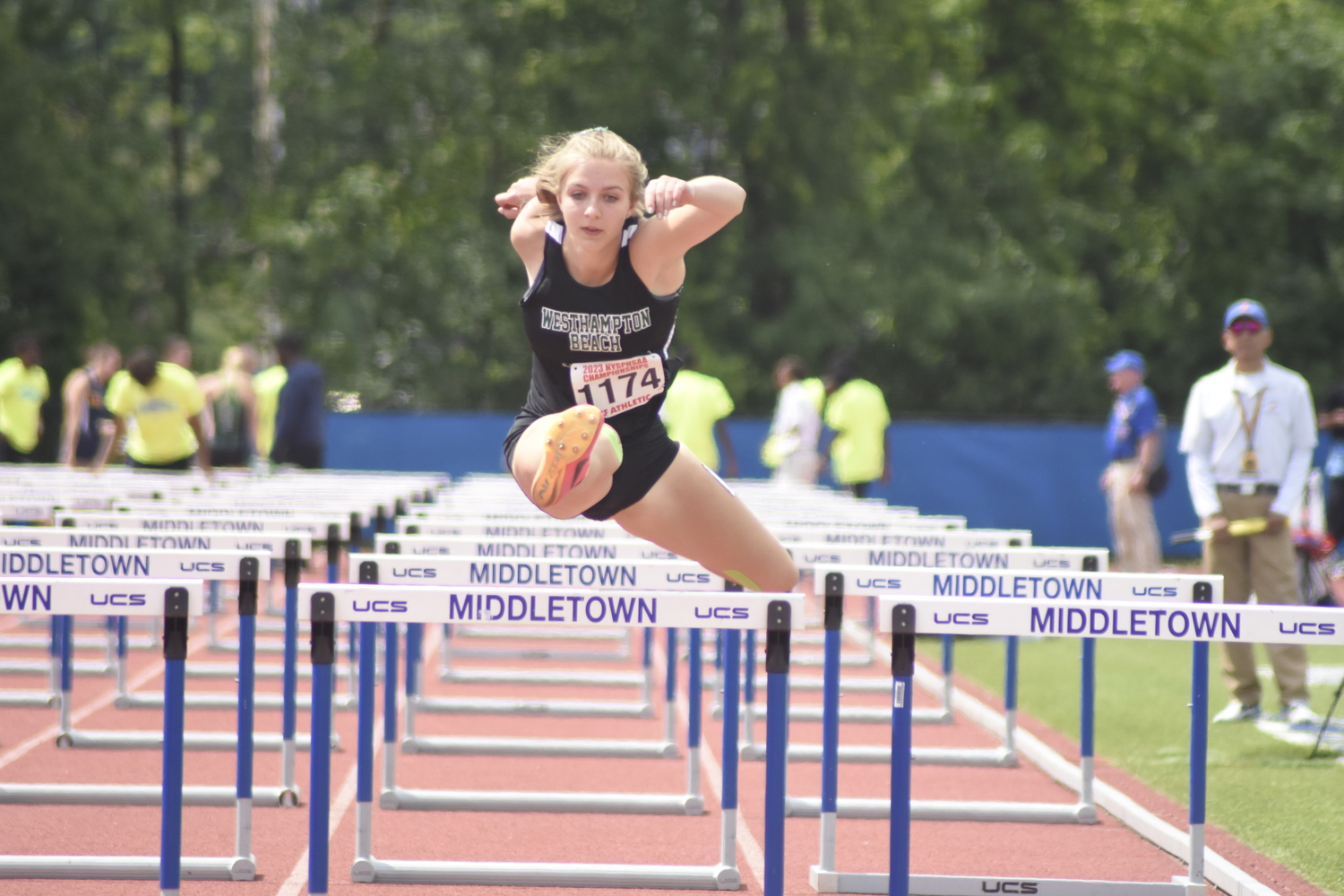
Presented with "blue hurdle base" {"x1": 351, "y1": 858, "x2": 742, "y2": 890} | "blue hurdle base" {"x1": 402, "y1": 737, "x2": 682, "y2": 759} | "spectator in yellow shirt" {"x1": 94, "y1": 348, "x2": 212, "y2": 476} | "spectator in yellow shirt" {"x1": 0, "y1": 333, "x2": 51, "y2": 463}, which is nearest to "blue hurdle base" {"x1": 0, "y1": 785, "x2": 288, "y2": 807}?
"blue hurdle base" {"x1": 351, "y1": 858, "x2": 742, "y2": 890}

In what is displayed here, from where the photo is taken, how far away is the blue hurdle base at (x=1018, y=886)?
184 inches

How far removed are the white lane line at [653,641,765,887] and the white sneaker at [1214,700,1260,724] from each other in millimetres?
2931

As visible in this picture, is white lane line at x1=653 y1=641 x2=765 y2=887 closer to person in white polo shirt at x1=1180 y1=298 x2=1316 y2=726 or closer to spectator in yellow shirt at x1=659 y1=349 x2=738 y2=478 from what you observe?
person in white polo shirt at x1=1180 y1=298 x2=1316 y2=726

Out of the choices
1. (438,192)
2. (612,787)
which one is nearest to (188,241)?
(438,192)

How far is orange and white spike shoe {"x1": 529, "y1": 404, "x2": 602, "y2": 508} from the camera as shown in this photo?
4.03 meters

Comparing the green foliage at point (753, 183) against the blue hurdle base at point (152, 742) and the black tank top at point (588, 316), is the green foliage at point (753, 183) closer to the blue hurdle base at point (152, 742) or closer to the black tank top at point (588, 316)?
the blue hurdle base at point (152, 742)

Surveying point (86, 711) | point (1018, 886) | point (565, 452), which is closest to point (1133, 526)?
point (1018, 886)

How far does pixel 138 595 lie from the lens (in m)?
3.83

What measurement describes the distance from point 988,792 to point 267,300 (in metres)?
22.8

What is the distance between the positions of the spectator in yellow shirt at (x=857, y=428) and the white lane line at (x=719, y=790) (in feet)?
14.3

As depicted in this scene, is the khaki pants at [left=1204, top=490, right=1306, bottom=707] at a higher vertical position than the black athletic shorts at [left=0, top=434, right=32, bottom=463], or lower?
lower

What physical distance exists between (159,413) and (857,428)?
5.95 metres

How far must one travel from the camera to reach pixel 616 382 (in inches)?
178

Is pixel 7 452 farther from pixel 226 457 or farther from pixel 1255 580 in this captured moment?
pixel 1255 580
